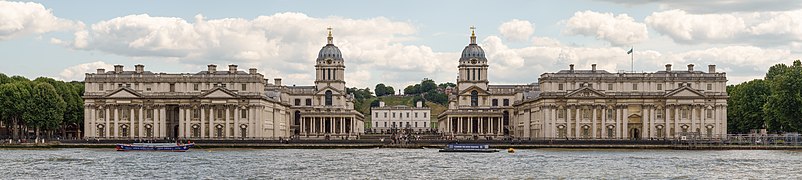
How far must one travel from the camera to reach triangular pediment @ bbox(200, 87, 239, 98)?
149m

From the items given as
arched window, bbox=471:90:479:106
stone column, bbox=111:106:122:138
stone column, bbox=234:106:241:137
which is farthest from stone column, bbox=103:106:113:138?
arched window, bbox=471:90:479:106

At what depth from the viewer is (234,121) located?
150m

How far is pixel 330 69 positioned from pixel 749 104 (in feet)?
190

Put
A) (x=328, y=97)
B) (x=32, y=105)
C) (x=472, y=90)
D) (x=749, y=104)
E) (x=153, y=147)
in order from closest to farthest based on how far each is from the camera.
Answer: (x=153, y=147) → (x=32, y=105) → (x=749, y=104) → (x=472, y=90) → (x=328, y=97)

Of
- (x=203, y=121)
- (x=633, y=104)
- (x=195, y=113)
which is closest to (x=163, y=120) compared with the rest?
(x=195, y=113)

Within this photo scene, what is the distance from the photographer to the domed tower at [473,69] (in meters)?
181

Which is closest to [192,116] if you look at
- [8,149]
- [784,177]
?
[8,149]

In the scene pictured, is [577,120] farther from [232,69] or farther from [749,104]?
[232,69]

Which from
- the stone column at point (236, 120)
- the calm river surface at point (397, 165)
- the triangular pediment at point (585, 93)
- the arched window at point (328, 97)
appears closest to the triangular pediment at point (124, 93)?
the stone column at point (236, 120)

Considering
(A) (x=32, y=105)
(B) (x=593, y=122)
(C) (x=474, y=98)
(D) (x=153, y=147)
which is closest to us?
(D) (x=153, y=147)

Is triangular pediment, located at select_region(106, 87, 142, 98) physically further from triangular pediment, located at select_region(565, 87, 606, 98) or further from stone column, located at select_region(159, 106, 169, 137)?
triangular pediment, located at select_region(565, 87, 606, 98)

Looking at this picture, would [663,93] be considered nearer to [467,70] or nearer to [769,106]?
[769,106]

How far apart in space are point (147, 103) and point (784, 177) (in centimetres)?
8491

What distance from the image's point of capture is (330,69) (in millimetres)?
182500
